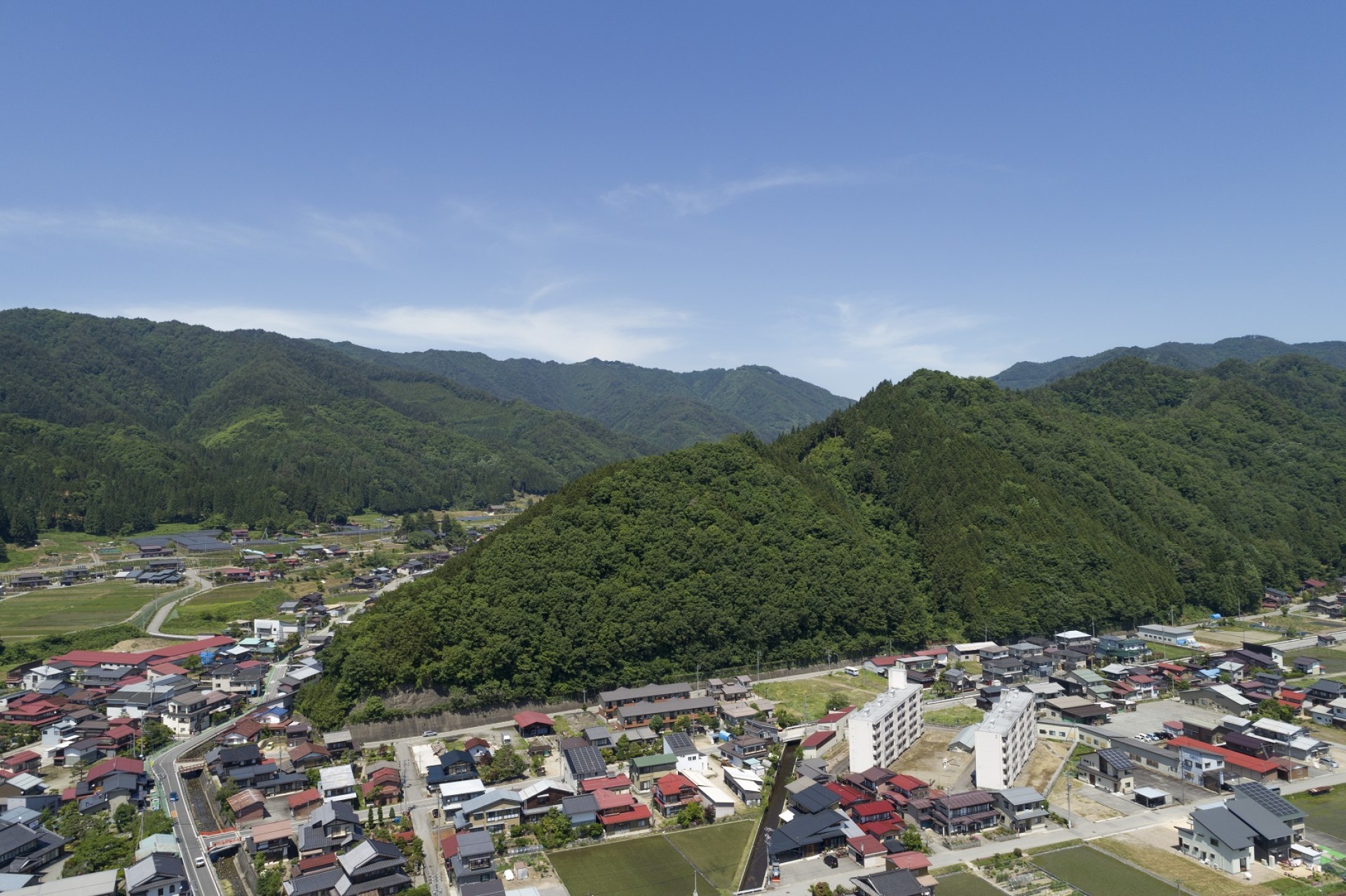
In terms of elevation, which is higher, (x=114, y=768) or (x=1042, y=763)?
(x=114, y=768)

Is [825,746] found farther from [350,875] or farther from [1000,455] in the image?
[1000,455]

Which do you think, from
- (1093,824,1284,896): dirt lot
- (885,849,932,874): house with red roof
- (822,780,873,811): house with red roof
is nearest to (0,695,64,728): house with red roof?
(822,780,873,811): house with red roof

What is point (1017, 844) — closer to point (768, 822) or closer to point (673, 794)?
point (768, 822)

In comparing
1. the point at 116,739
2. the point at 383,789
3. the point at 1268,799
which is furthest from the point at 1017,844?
the point at 116,739

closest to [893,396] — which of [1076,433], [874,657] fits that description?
[1076,433]

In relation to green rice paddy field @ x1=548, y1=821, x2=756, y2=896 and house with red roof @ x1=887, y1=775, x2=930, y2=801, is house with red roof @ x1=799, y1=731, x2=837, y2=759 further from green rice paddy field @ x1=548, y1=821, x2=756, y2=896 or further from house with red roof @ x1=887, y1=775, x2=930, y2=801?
green rice paddy field @ x1=548, y1=821, x2=756, y2=896
